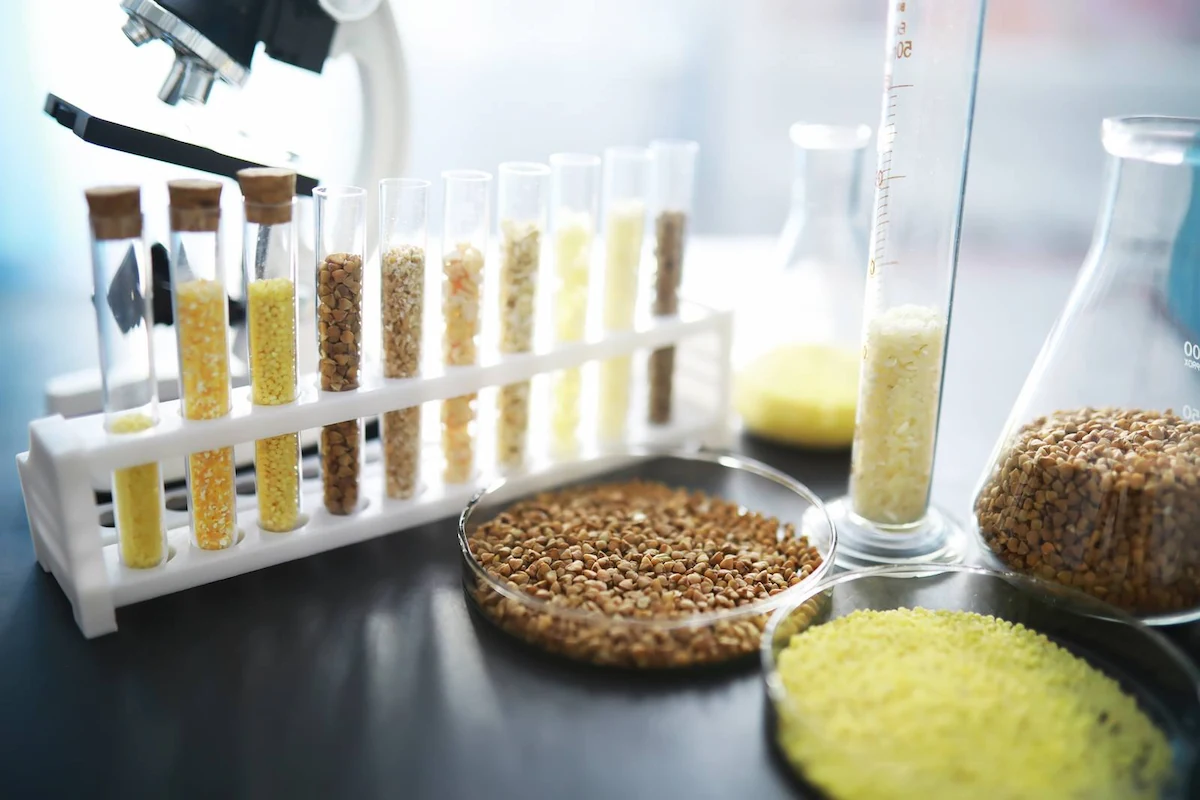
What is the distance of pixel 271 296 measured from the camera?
2.97 ft

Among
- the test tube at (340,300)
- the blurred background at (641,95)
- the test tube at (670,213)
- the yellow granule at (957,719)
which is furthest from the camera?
the blurred background at (641,95)

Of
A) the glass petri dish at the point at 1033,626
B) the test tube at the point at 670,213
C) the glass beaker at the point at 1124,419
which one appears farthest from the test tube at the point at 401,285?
the glass beaker at the point at 1124,419

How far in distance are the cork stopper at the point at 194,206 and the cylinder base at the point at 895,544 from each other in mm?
659

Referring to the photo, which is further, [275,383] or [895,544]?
[895,544]

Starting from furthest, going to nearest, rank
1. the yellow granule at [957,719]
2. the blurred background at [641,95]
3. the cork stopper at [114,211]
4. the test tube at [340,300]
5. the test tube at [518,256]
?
the blurred background at [641,95], the test tube at [518,256], the test tube at [340,300], the cork stopper at [114,211], the yellow granule at [957,719]

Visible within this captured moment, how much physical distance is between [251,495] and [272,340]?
23 centimetres

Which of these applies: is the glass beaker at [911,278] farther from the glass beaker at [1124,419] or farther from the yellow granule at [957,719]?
the yellow granule at [957,719]

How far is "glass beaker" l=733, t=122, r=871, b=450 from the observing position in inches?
47.3

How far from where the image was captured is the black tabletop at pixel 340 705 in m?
0.73

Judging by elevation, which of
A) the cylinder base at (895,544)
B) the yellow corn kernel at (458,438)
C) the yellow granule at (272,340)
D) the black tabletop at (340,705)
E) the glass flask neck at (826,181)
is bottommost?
the black tabletop at (340,705)

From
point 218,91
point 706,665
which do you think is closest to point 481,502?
point 706,665

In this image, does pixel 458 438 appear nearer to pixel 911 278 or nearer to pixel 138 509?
pixel 138 509

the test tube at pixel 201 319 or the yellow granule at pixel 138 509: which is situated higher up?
the test tube at pixel 201 319

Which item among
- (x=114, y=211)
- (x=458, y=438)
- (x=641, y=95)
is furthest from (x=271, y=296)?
(x=641, y=95)
